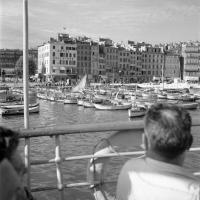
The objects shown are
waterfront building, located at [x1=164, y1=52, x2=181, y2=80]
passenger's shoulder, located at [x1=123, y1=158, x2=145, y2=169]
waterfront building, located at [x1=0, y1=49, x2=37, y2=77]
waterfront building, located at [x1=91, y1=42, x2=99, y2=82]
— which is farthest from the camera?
waterfront building, located at [x1=0, y1=49, x2=37, y2=77]

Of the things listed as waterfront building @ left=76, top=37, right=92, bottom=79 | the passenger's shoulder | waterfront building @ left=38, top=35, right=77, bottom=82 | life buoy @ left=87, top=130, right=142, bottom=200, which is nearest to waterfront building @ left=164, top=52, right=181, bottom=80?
waterfront building @ left=76, top=37, right=92, bottom=79

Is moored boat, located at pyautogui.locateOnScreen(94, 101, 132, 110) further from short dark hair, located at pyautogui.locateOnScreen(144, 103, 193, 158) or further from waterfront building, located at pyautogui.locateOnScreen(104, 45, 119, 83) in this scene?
waterfront building, located at pyautogui.locateOnScreen(104, 45, 119, 83)

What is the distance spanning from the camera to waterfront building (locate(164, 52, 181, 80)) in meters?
118

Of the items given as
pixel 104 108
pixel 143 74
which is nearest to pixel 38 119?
pixel 104 108

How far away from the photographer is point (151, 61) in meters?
118

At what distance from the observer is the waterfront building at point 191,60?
378 feet

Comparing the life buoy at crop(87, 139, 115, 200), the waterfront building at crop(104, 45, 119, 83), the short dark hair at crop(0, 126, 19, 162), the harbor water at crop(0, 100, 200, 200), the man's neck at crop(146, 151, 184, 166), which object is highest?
the waterfront building at crop(104, 45, 119, 83)

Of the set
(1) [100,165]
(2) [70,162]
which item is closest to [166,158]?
(1) [100,165]

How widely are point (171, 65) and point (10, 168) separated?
119701mm

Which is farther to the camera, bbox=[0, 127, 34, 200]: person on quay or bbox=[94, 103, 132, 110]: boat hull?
bbox=[94, 103, 132, 110]: boat hull

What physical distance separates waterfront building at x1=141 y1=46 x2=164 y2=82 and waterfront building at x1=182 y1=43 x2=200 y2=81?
632cm

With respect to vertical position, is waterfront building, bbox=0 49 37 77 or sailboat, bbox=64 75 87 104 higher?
waterfront building, bbox=0 49 37 77

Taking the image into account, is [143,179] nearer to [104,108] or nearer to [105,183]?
[105,183]

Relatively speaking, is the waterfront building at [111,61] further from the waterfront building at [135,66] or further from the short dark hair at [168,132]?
the short dark hair at [168,132]
